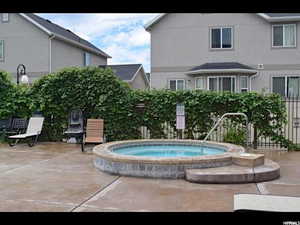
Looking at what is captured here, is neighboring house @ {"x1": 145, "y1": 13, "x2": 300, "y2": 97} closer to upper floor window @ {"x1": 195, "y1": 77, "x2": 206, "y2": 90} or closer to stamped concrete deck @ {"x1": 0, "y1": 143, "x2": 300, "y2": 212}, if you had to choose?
upper floor window @ {"x1": 195, "y1": 77, "x2": 206, "y2": 90}

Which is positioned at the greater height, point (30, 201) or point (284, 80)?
point (284, 80)

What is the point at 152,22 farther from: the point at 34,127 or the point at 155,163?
the point at 155,163

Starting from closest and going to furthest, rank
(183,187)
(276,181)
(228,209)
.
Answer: (228,209), (183,187), (276,181)

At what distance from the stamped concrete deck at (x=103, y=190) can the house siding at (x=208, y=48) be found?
1148 cm

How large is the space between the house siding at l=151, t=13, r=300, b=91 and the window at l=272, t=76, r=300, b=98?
1.13 ft

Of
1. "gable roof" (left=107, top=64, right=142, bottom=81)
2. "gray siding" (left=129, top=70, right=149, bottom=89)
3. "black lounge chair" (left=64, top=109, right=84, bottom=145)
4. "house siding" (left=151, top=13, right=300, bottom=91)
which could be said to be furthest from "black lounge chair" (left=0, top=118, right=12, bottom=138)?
"gray siding" (left=129, top=70, right=149, bottom=89)

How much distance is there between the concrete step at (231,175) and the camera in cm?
567

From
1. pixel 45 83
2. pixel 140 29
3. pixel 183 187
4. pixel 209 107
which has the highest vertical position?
pixel 140 29

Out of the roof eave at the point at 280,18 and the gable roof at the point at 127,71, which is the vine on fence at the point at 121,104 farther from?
the gable roof at the point at 127,71

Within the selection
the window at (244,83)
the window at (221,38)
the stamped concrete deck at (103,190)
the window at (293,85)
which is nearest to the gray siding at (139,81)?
the window at (221,38)
